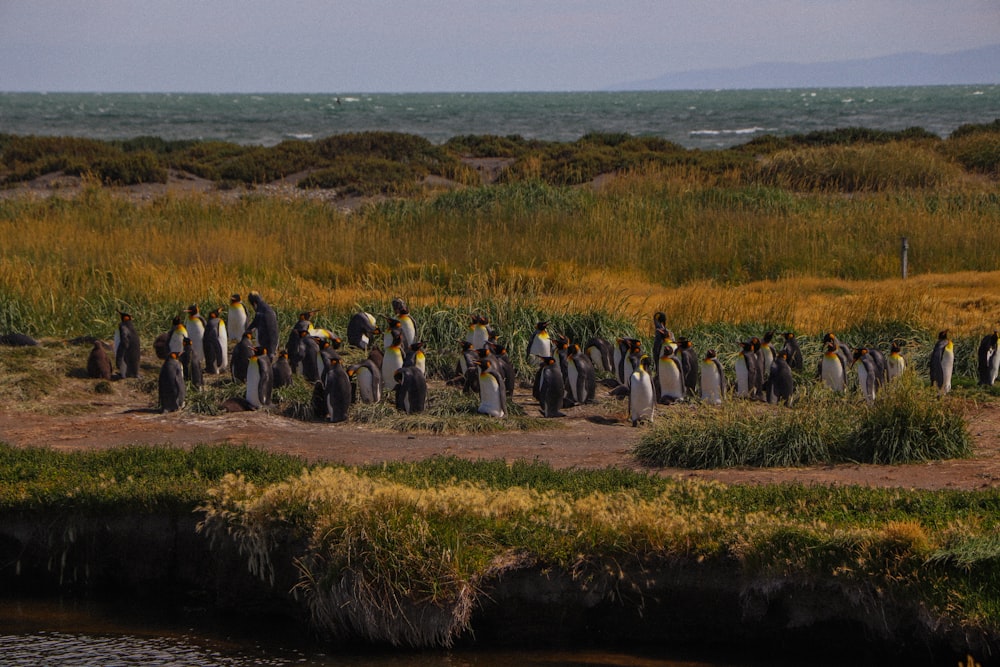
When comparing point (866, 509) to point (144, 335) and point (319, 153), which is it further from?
point (319, 153)

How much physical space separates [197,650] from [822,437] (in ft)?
17.8

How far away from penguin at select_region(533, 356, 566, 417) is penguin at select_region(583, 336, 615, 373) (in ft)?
5.89

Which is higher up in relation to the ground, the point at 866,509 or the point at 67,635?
the point at 866,509

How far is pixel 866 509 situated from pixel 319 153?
128ft

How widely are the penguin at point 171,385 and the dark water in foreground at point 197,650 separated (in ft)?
12.4

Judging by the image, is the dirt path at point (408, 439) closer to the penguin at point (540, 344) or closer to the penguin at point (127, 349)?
the penguin at point (127, 349)

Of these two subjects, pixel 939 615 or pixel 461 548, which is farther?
pixel 461 548

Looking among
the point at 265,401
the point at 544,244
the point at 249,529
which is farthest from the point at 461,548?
the point at 544,244

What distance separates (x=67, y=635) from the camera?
7730 millimetres

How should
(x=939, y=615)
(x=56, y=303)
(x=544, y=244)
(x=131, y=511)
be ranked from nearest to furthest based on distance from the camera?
(x=939, y=615)
(x=131, y=511)
(x=56, y=303)
(x=544, y=244)

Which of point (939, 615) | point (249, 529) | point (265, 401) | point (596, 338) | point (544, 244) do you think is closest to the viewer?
point (939, 615)

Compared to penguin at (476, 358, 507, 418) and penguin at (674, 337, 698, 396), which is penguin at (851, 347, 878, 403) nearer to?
penguin at (674, 337, 698, 396)

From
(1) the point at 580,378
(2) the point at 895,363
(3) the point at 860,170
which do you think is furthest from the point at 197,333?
(3) the point at 860,170

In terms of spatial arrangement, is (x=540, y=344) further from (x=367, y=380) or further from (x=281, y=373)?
(x=281, y=373)
